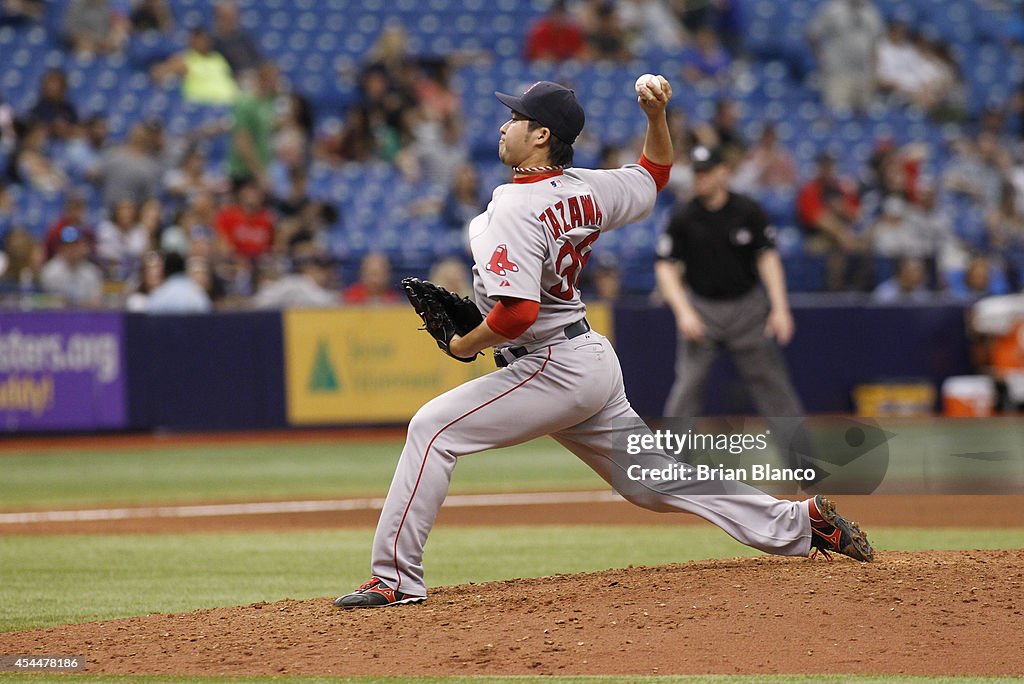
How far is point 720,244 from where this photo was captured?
370 inches

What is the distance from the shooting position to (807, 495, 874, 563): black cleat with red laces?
5766 mm

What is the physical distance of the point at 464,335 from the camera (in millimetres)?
5348

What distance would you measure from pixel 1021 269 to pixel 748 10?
21.8 feet

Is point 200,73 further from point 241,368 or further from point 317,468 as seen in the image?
point 317,468

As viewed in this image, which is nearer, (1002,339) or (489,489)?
(489,489)

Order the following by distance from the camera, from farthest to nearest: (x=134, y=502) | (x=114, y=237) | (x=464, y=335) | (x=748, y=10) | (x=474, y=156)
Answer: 1. (x=748, y=10)
2. (x=474, y=156)
3. (x=114, y=237)
4. (x=134, y=502)
5. (x=464, y=335)

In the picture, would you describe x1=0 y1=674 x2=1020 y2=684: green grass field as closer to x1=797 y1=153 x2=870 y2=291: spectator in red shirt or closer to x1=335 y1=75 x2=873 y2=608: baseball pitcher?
x1=335 y1=75 x2=873 y2=608: baseball pitcher

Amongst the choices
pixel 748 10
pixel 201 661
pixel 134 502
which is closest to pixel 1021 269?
pixel 748 10

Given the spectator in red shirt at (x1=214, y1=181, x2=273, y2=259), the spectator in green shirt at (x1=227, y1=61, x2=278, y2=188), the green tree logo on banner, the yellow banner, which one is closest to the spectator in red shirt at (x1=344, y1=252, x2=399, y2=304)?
the yellow banner

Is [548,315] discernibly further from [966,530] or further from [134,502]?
[134,502]

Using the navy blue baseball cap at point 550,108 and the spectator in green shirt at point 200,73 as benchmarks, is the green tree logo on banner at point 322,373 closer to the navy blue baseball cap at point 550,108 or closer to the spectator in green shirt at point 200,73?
the spectator in green shirt at point 200,73

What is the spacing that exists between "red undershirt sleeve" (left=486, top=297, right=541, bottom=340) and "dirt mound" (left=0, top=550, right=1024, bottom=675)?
40.4 inches

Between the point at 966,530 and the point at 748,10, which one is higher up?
the point at 748,10

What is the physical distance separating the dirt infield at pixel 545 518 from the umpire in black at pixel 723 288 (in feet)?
2.67
